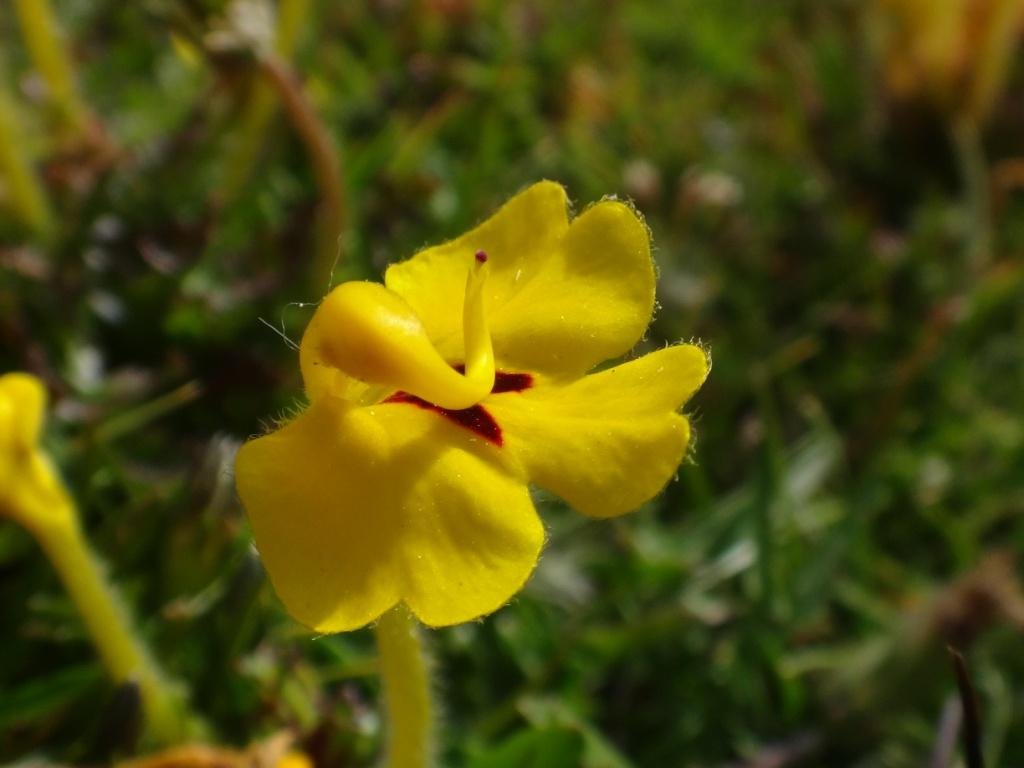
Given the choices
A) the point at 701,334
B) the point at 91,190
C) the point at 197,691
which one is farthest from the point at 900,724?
the point at 91,190

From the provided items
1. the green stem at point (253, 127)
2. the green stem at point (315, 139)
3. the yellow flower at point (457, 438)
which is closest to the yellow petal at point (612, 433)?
the yellow flower at point (457, 438)

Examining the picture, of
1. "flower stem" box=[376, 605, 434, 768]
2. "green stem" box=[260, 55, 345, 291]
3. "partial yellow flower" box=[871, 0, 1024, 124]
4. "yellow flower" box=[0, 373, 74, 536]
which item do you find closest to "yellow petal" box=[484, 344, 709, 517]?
"flower stem" box=[376, 605, 434, 768]

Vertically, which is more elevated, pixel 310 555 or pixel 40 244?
pixel 310 555

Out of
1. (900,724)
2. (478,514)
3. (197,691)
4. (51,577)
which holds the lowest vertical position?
(900,724)

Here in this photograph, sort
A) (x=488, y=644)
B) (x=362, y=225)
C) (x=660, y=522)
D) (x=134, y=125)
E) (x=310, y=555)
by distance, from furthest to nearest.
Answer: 1. (x=134, y=125)
2. (x=362, y=225)
3. (x=660, y=522)
4. (x=488, y=644)
5. (x=310, y=555)

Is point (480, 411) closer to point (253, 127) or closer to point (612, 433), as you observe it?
point (612, 433)

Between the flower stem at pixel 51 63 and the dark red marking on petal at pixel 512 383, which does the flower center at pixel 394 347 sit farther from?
the flower stem at pixel 51 63

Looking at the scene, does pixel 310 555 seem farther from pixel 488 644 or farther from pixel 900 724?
pixel 900 724
